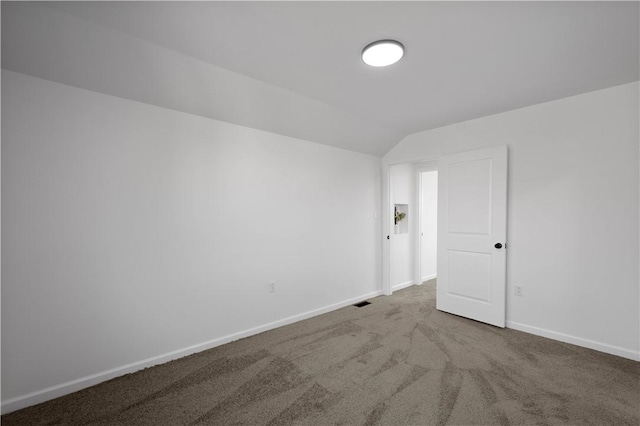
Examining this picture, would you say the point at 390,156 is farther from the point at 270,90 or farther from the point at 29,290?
the point at 29,290

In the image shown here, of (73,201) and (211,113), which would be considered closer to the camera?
(73,201)

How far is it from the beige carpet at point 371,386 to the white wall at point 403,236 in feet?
5.91

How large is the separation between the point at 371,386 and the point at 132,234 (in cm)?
229

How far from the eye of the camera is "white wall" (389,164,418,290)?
4539mm

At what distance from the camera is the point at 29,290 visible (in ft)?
6.04

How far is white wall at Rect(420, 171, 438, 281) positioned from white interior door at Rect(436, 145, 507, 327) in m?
1.60

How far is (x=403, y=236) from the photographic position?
15.6 feet

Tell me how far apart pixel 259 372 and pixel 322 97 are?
2622 millimetres

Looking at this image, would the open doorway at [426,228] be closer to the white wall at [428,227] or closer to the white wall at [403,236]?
the white wall at [428,227]

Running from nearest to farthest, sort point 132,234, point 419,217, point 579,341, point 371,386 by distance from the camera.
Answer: point 371,386 < point 132,234 < point 579,341 < point 419,217

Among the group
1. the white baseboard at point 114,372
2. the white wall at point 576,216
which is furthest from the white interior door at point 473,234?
the white baseboard at point 114,372

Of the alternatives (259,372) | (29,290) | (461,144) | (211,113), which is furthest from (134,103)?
(461,144)

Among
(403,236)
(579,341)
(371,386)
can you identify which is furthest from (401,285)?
(371,386)

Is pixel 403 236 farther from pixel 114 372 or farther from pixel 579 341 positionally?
pixel 114 372
